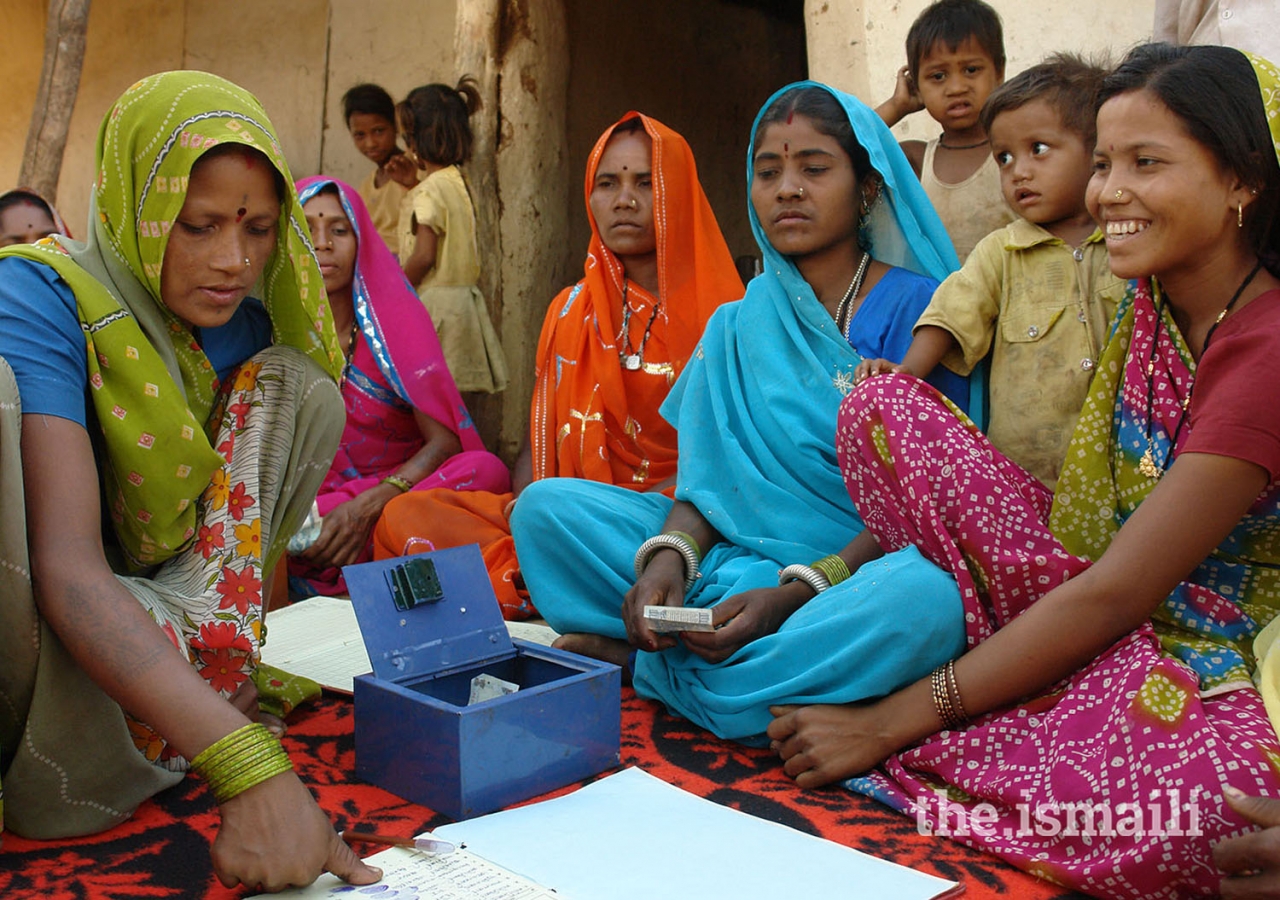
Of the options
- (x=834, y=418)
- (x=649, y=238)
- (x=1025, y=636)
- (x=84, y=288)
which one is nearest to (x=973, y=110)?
(x=649, y=238)

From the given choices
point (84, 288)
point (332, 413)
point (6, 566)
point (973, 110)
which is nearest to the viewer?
point (6, 566)

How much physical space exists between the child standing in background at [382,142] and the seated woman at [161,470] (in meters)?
3.68

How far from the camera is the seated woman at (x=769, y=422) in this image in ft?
7.88

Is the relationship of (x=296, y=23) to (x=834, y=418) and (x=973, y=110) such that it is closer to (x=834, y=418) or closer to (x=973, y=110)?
(x=973, y=110)

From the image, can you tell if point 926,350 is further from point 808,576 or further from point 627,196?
A: point 627,196

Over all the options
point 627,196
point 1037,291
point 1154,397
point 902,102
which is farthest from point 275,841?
point 902,102

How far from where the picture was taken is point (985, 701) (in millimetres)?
1897

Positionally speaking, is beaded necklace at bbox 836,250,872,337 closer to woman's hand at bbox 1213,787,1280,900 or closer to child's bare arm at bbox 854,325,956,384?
child's bare arm at bbox 854,325,956,384

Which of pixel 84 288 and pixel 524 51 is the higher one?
pixel 524 51

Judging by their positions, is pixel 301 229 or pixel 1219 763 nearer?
pixel 1219 763

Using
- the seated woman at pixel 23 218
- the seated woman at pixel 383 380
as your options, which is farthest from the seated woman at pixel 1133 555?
the seated woman at pixel 23 218

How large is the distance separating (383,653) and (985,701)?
41.0 inches

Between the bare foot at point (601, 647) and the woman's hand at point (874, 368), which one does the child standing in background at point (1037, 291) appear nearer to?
the woman's hand at point (874, 368)

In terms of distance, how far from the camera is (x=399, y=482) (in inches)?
151
